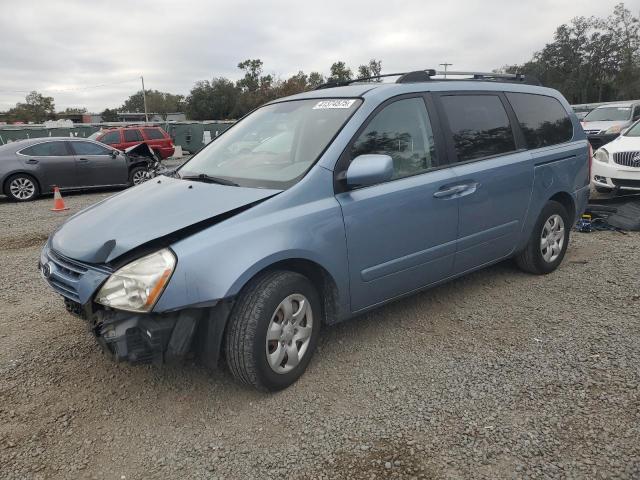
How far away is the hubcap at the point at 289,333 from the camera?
278cm

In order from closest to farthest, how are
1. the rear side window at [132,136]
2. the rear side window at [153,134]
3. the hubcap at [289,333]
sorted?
the hubcap at [289,333] → the rear side window at [132,136] → the rear side window at [153,134]

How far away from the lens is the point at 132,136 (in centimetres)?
1792

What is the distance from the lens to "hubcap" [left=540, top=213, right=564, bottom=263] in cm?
458

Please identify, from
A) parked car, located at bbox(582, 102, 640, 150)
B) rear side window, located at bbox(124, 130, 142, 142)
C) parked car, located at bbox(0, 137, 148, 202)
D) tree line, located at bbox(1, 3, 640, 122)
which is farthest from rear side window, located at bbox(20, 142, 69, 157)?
tree line, located at bbox(1, 3, 640, 122)

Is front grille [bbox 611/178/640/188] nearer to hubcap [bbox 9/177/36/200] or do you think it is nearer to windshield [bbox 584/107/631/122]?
windshield [bbox 584/107/631/122]

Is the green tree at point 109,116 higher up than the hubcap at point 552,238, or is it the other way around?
the green tree at point 109,116

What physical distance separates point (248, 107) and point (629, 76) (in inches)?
1808

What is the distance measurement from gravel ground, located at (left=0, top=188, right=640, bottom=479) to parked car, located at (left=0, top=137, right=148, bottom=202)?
787 cm

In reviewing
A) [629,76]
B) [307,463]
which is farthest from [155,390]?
[629,76]

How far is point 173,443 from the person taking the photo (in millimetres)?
2502

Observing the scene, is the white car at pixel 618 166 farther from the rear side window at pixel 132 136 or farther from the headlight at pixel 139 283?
the rear side window at pixel 132 136

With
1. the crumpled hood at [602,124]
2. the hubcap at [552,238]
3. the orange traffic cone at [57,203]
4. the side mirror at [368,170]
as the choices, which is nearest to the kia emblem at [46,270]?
the side mirror at [368,170]

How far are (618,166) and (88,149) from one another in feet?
36.2

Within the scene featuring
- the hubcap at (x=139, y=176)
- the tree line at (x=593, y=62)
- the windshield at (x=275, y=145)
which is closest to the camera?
the windshield at (x=275, y=145)
